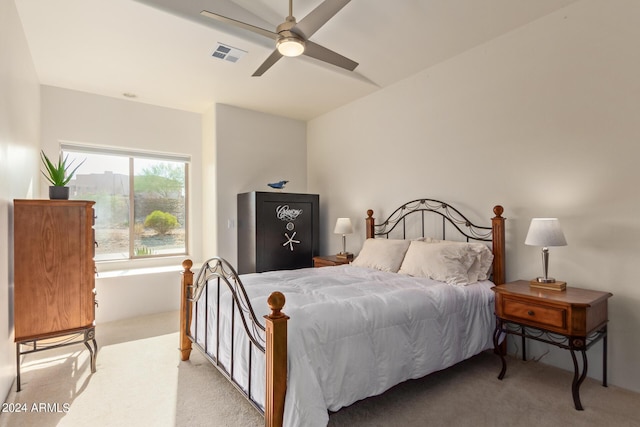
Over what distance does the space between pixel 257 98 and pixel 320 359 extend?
11.9 feet

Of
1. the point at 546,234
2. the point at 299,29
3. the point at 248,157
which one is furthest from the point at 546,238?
the point at 248,157

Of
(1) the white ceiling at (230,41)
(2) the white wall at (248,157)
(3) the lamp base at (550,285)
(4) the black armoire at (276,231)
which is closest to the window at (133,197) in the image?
(2) the white wall at (248,157)

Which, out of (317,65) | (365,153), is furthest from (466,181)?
(317,65)

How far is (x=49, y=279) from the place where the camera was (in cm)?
256

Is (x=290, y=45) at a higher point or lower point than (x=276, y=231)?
higher

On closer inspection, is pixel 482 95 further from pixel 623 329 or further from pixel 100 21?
pixel 100 21

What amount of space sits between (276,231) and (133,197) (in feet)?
6.62

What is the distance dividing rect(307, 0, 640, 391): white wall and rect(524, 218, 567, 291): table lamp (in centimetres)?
26

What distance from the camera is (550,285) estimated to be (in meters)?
2.46

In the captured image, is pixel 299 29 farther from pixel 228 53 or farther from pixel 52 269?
pixel 52 269

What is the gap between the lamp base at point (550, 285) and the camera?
95.3 inches

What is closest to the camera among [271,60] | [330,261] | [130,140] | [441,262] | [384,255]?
[271,60]

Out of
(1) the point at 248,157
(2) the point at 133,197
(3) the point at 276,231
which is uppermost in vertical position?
(1) the point at 248,157

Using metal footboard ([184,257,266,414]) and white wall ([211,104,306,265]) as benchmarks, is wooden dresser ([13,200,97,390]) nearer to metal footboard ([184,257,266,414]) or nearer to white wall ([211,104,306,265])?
metal footboard ([184,257,266,414])
